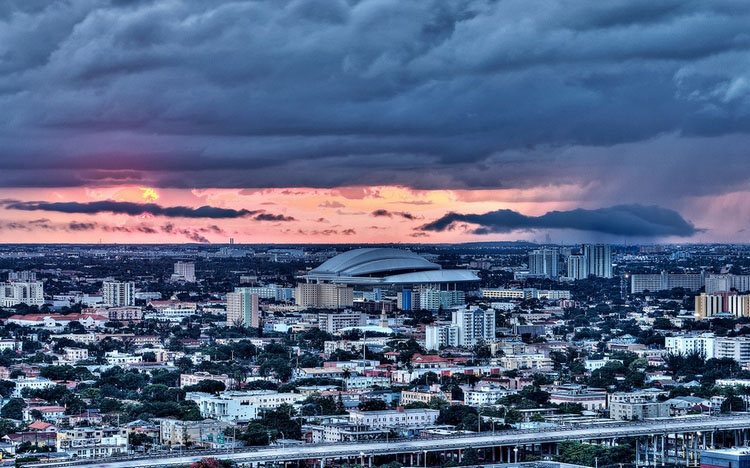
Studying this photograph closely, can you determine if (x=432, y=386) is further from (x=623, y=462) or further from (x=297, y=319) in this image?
(x=297, y=319)

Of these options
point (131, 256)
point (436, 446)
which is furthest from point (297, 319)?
point (131, 256)

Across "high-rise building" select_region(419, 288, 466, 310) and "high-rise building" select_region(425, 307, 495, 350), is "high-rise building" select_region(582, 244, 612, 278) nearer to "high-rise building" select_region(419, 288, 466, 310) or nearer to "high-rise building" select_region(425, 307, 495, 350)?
"high-rise building" select_region(419, 288, 466, 310)

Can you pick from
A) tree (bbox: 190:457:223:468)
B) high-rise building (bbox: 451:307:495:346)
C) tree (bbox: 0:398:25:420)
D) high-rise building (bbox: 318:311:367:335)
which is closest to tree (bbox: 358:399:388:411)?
tree (bbox: 0:398:25:420)

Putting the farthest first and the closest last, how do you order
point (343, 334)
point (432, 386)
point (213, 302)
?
point (213, 302) < point (343, 334) < point (432, 386)

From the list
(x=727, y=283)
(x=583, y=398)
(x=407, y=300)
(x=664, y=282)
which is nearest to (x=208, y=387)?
(x=583, y=398)

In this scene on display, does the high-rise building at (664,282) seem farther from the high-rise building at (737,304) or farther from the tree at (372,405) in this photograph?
the tree at (372,405)
